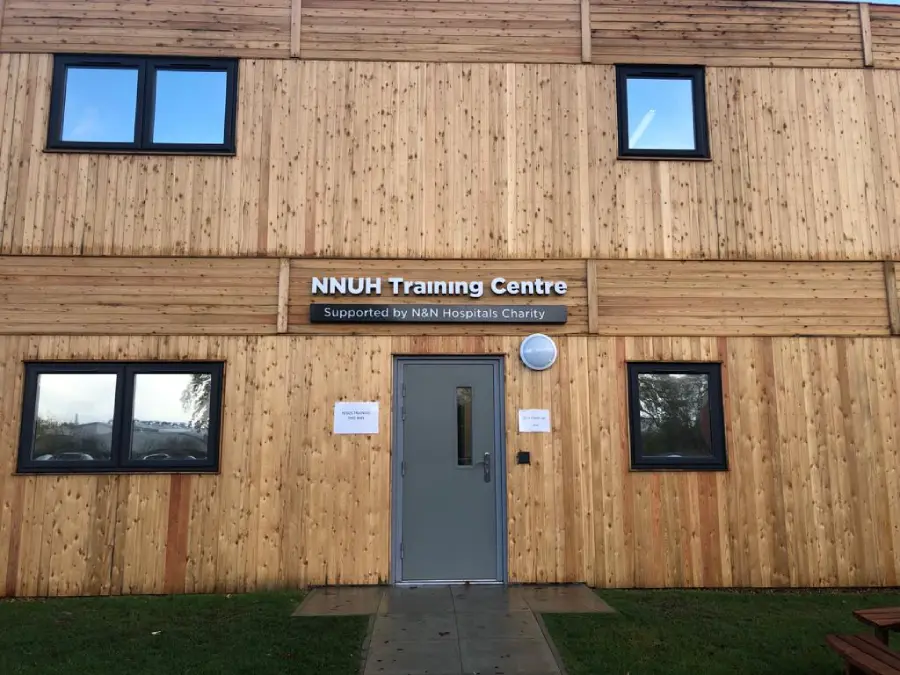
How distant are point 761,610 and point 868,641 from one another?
2259 mm

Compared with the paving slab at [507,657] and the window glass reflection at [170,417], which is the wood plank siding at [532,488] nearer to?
the window glass reflection at [170,417]

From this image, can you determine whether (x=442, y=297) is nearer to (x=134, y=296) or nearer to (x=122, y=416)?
(x=134, y=296)

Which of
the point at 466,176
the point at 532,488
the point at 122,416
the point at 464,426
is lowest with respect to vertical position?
the point at 532,488

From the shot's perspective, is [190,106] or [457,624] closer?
[457,624]

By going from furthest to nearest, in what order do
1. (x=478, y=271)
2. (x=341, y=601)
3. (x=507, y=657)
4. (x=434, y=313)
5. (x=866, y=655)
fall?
(x=478, y=271) → (x=434, y=313) → (x=341, y=601) → (x=507, y=657) → (x=866, y=655)

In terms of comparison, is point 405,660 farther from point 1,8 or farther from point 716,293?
point 1,8

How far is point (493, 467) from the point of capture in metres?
7.61

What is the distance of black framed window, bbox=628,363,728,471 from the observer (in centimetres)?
770

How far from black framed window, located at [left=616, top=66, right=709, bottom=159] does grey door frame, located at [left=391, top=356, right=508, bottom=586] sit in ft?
10.4

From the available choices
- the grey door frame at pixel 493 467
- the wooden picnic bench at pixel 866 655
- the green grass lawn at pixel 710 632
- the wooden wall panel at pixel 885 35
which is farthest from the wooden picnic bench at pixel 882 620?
the wooden wall panel at pixel 885 35

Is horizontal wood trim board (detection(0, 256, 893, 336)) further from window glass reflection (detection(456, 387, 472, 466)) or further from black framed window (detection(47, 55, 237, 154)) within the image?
black framed window (detection(47, 55, 237, 154))

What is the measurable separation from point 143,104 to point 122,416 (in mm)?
3656

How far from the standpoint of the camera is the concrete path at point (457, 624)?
5.16 meters

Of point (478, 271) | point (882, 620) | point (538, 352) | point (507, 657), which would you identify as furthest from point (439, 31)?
point (882, 620)
